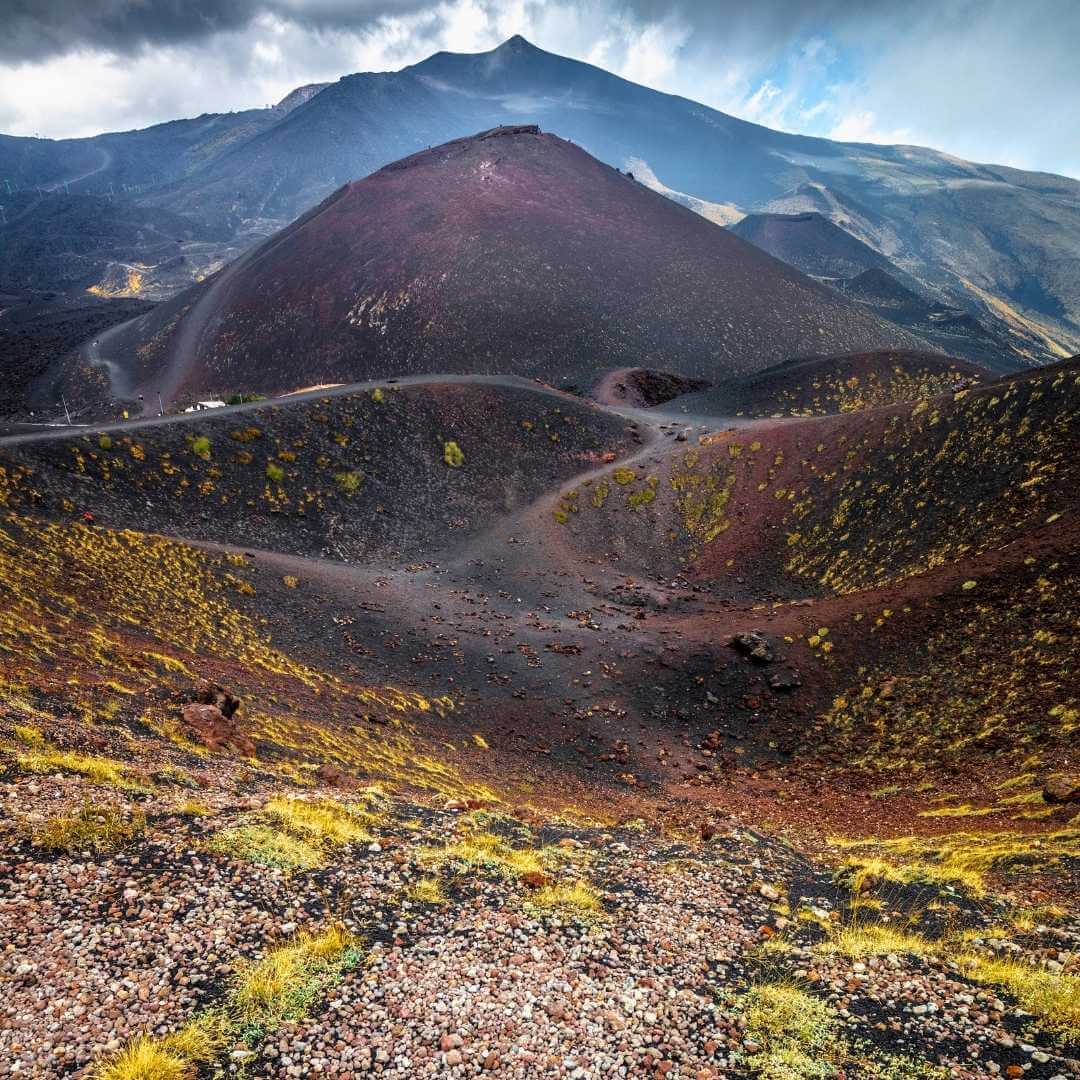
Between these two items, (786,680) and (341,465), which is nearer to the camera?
(786,680)

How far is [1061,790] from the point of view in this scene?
44.0 ft

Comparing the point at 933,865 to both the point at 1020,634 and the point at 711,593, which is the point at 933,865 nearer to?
the point at 1020,634

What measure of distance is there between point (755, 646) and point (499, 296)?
6111cm

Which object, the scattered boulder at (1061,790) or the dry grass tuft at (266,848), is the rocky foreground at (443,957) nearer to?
the dry grass tuft at (266,848)

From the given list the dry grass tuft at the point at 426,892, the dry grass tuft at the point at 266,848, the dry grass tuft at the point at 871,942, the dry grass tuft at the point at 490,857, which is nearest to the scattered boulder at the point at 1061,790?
the dry grass tuft at the point at 871,942

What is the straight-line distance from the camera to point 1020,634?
19.4 metres

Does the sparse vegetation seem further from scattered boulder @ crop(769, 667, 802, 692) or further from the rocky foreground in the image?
scattered boulder @ crop(769, 667, 802, 692)

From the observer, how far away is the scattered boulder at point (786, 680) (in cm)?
2380

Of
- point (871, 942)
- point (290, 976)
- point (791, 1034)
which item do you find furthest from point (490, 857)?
point (871, 942)

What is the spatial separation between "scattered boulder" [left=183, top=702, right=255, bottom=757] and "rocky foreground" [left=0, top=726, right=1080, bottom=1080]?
2827 millimetres

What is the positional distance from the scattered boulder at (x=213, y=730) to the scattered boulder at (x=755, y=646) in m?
19.7

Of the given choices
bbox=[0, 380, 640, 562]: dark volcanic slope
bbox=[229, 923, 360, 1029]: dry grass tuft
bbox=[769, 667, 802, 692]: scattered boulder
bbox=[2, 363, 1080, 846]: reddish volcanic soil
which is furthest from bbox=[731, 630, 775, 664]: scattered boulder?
bbox=[229, 923, 360, 1029]: dry grass tuft

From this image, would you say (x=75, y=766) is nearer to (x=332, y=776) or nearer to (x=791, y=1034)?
(x=332, y=776)

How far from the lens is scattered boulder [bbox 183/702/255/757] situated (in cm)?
1450
